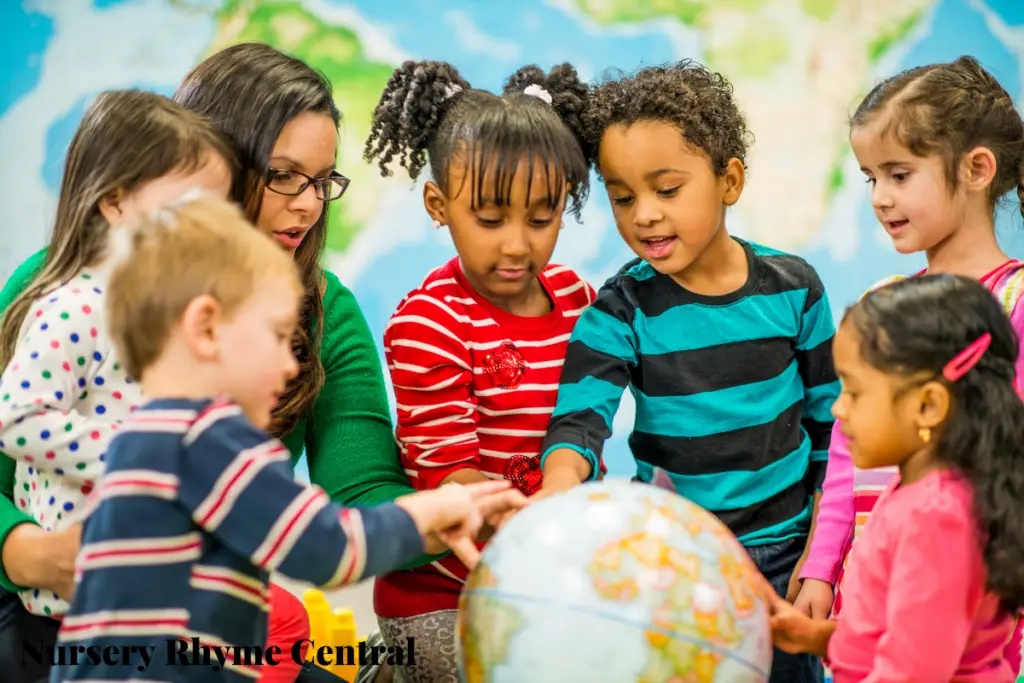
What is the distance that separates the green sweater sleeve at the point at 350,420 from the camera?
2424 mm

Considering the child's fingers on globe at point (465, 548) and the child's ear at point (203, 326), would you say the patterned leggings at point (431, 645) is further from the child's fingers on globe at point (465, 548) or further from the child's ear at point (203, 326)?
the child's ear at point (203, 326)

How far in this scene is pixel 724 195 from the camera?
242 centimetres

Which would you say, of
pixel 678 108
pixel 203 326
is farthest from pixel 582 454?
pixel 203 326

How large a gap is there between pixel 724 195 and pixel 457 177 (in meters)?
0.56

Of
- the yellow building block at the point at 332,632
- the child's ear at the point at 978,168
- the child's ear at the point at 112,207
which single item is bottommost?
the yellow building block at the point at 332,632

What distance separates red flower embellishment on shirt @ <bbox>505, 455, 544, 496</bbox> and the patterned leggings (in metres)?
0.29

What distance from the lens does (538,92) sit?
245cm

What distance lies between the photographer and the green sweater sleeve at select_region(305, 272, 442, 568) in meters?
2.42

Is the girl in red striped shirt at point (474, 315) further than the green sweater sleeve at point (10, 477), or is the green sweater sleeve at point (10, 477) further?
the girl in red striped shirt at point (474, 315)

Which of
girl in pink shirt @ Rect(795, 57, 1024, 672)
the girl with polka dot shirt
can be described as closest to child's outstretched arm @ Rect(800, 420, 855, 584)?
girl in pink shirt @ Rect(795, 57, 1024, 672)

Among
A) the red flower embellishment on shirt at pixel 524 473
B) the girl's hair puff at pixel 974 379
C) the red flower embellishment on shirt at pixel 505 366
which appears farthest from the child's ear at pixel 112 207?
the girl's hair puff at pixel 974 379

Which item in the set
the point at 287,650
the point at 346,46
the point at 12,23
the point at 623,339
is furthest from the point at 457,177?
the point at 12,23

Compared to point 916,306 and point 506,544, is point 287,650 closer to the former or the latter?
point 506,544

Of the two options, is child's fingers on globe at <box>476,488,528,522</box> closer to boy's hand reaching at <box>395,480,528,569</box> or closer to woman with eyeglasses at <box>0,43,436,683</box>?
boy's hand reaching at <box>395,480,528,569</box>
